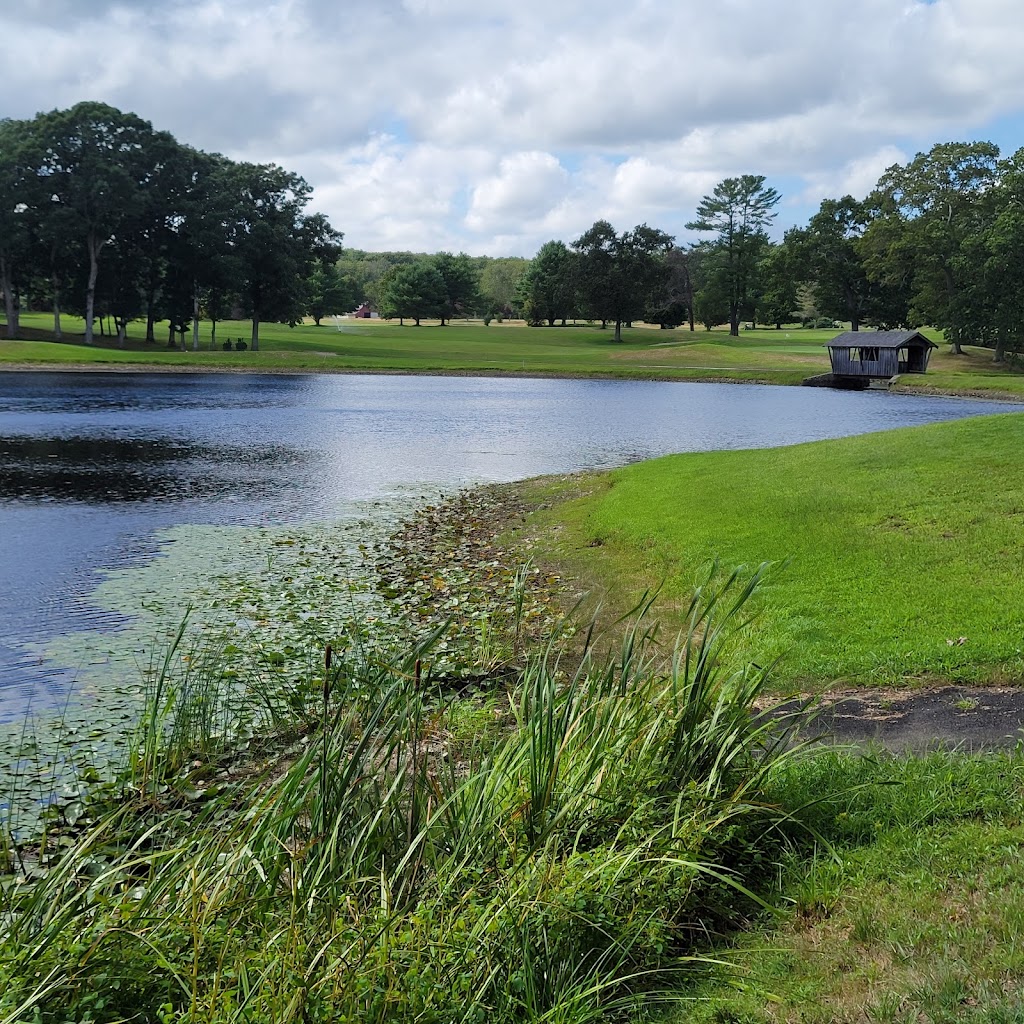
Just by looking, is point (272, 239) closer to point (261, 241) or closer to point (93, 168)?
point (261, 241)

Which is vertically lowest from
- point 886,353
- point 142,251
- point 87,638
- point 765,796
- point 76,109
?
point 87,638

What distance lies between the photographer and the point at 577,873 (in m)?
4.99

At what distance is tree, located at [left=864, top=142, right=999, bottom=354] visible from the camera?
8081cm

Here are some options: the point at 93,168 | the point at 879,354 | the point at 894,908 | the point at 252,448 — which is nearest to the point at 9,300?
the point at 93,168

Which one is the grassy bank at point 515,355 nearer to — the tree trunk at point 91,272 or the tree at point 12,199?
the tree trunk at point 91,272

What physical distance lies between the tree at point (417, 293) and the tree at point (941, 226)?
70.7 meters

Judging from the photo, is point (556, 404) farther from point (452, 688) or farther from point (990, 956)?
point (990, 956)

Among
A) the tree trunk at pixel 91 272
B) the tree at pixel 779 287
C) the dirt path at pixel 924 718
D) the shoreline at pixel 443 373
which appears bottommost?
the dirt path at pixel 924 718

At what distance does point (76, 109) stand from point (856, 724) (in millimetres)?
86881

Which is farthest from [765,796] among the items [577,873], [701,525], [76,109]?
[76,109]

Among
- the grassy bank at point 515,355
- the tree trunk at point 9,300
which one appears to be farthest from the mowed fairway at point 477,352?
the tree trunk at point 9,300

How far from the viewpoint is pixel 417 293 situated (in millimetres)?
142500

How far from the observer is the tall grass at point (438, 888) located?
4.08 metres

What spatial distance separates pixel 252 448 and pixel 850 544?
23660 mm
